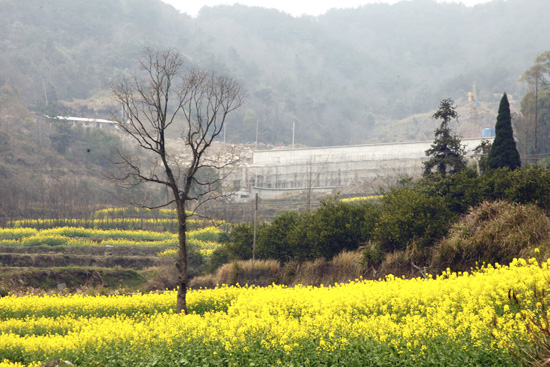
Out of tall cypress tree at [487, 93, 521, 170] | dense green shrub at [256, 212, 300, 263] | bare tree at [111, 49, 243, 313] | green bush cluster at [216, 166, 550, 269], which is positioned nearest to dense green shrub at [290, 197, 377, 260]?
green bush cluster at [216, 166, 550, 269]

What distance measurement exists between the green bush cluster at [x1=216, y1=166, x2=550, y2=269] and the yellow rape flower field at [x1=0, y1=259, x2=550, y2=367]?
254 inches

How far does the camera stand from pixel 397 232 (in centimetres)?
2267

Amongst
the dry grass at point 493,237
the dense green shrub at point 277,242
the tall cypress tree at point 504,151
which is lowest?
the dense green shrub at point 277,242

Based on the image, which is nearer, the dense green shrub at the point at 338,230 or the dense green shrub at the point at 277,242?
the dense green shrub at the point at 338,230

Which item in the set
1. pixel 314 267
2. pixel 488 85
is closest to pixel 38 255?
pixel 314 267

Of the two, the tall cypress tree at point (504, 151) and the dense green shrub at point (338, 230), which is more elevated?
the tall cypress tree at point (504, 151)

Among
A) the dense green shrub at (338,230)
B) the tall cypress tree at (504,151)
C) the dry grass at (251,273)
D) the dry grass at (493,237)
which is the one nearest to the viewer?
the dry grass at (493,237)

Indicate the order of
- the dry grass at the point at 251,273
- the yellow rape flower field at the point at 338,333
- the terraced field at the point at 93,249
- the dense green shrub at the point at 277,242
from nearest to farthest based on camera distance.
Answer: the yellow rape flower field at the point at 338,333 → the dry grass at the point at 251,273 → the dense green shrub at the point at 277,242 → the terraced field at the point at 93,249

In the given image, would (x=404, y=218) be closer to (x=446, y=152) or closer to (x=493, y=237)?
(x=493, y=237)

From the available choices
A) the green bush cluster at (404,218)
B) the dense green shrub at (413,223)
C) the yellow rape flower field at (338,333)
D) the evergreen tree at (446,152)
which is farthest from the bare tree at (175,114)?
the evergreen tree at (446,152)

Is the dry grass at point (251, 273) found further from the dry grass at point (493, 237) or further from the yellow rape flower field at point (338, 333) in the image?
the yellow rape flower field at point (338, 333)

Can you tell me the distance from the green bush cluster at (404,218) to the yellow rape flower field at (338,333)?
645 cm

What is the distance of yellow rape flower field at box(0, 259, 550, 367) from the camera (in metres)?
9.38

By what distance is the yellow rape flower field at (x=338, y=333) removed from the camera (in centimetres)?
938
